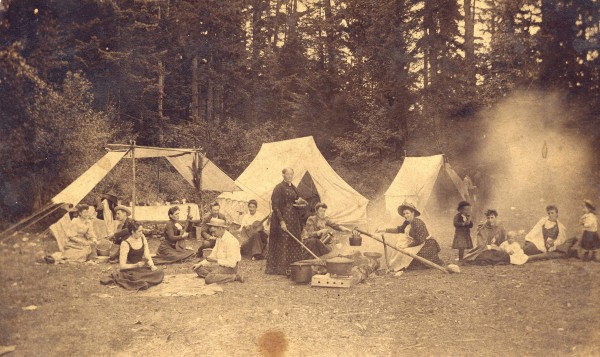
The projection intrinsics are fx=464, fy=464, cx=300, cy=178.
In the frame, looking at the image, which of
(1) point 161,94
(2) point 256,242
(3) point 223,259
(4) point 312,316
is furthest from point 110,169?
(4) point 312,316

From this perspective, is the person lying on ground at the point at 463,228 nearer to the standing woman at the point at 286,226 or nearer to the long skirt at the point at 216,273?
the standing woman at the point at 286,226

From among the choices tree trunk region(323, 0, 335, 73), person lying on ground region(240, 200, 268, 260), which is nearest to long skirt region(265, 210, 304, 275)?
person lying on ground region(240, 200, 268, 260)

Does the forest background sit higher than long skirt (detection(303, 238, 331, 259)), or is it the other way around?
the forest background

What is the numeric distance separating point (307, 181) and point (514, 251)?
478cm

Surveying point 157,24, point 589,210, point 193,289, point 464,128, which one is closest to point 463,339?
point 193,289

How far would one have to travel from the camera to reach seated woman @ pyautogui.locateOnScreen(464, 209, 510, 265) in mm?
7016

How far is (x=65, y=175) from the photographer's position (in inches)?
304

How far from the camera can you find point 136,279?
18.9 feet

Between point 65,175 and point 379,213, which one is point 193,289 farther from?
point 379,213

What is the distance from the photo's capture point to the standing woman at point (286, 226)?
6.69 meters

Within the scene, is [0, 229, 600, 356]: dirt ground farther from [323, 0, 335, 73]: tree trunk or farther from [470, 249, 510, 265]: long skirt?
[323, 0, 335, 73]: tree trunk

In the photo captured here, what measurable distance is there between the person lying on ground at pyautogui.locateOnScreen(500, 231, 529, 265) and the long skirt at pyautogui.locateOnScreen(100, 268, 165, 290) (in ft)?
16.6

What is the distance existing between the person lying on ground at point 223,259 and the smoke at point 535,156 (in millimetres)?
4363

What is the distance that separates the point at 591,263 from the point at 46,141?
7.82 m
